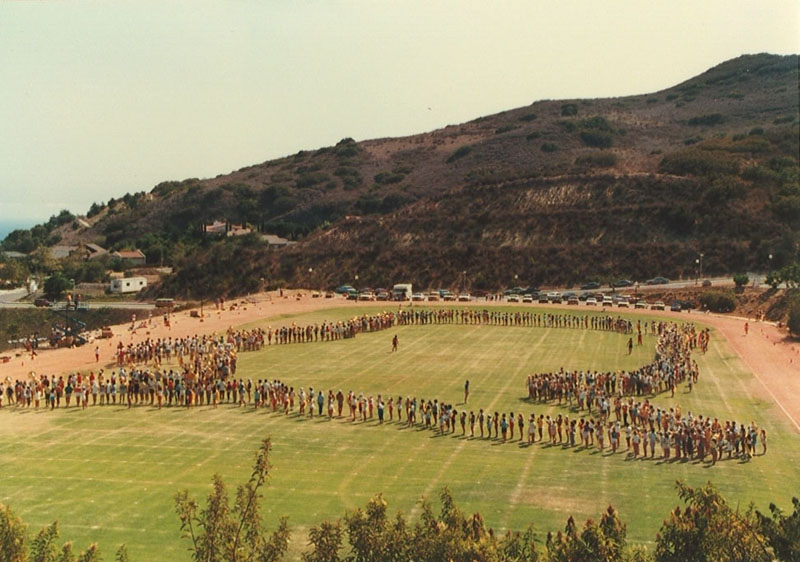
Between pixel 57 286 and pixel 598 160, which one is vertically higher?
pixel 598 160

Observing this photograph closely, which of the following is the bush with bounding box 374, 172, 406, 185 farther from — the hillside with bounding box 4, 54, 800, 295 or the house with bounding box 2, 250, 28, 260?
the house with bounding box 2, 250, 28, 260

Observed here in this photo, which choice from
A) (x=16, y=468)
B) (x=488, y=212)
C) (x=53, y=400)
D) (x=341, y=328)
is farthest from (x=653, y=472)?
(x=488, y=212)

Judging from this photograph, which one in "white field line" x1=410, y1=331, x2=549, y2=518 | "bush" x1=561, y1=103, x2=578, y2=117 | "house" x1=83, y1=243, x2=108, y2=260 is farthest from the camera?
"bush" x1=561, y1=103, x2=578, y2=117

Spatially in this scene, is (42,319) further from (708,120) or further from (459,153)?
(708,120)

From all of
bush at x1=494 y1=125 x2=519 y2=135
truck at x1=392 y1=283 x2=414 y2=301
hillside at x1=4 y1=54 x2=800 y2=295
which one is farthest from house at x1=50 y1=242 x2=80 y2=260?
bush at x1=494 y1=125 x2=519 y2=135

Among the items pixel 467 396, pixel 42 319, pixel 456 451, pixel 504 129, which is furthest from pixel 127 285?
pixel 504 129

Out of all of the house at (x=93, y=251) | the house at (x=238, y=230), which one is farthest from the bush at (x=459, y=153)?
the house at (x=93, y=251)
